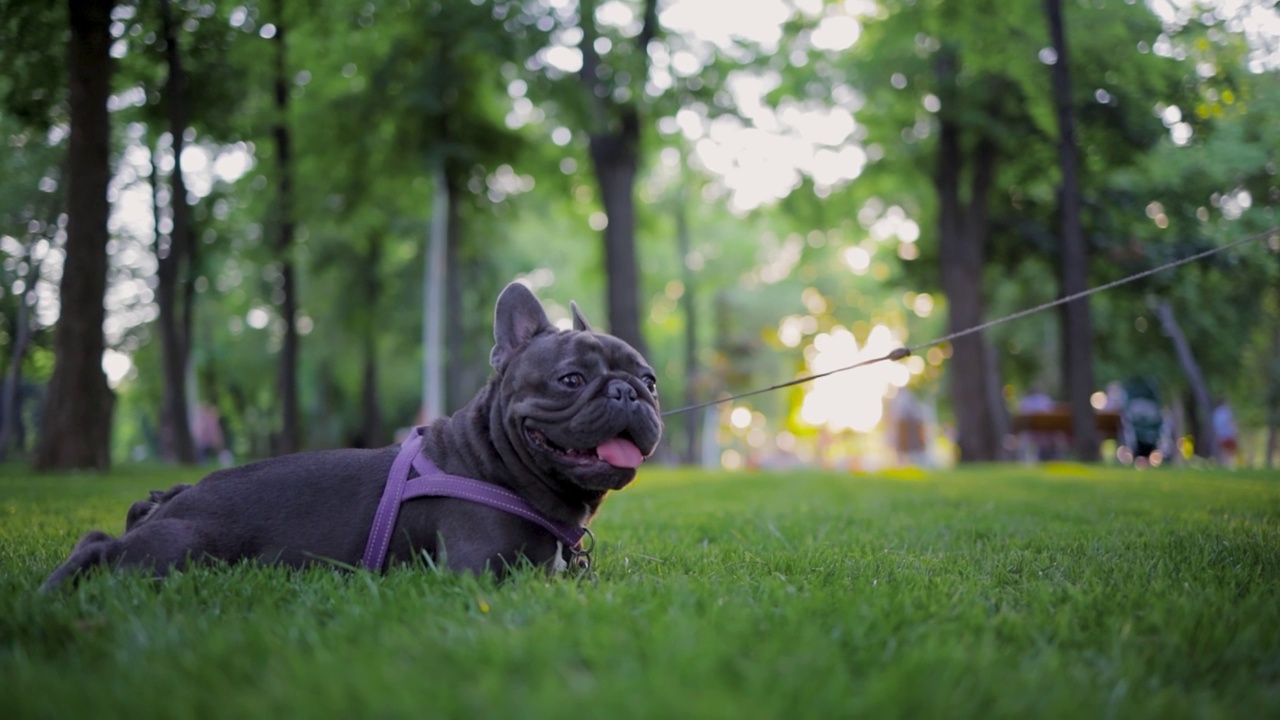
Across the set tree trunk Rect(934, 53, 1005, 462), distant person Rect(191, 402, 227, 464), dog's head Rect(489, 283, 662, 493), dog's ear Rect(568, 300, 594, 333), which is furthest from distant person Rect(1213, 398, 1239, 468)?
distant person Rect(191, 402, 227, 464)

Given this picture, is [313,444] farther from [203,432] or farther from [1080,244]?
[1080,244]

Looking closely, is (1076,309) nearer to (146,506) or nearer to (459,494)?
(459,494)

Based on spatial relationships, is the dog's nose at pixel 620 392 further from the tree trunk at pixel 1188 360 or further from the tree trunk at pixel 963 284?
the tree trunk at pixel 1188 360

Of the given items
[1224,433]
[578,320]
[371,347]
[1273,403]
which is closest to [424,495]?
[578,320]

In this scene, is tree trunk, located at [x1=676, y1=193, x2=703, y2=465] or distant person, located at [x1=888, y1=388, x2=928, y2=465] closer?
distant person, located at [x1=888, y1=388, x2=928, y2=465]

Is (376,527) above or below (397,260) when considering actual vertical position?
below

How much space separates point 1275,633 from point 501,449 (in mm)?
2865

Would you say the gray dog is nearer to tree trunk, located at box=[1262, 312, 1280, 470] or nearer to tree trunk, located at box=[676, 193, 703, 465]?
tree trunk, located at box=[1262, 312, 1280, 470]

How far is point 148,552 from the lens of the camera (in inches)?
142

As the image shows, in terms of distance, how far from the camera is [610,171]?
1861 cm

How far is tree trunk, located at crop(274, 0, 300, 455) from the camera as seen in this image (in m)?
18.4

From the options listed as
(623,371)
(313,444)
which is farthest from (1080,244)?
(313,444)

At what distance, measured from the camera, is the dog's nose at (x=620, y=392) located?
12.8ft

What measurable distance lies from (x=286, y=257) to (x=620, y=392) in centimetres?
1617
